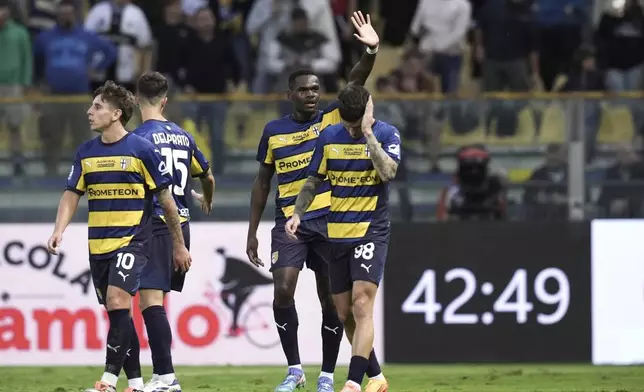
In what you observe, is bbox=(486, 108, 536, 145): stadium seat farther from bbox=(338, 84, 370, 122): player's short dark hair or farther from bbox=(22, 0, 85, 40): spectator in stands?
bbox=(22, 0, 85, 40): spectator in stands

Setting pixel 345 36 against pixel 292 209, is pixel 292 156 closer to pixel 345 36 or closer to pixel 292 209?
pixel 292 209

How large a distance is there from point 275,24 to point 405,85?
174 cm

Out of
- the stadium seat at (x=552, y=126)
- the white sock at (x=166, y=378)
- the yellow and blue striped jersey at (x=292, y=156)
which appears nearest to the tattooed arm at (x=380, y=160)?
the yellow and blue striped jersey at (x=292, y=156)

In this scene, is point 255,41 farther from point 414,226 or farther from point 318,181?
point 318,181

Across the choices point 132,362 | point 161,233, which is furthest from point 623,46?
point 132,362

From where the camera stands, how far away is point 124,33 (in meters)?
18.2

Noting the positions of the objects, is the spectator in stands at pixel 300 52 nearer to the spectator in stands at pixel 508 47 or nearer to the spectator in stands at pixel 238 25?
the spectator in stands at pixel 238 25

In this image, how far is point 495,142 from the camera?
15.6 meters

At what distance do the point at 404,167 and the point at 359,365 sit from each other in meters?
5.23

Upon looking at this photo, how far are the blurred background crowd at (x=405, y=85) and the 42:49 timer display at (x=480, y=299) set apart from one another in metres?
0.66

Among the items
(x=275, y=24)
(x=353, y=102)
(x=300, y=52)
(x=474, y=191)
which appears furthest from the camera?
(x=275, y=24)

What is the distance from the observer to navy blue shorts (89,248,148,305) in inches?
416

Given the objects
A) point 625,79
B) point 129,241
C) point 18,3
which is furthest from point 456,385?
point 18,3

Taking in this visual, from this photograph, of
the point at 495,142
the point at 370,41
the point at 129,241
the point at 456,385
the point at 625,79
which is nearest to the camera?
the point at 129,241
